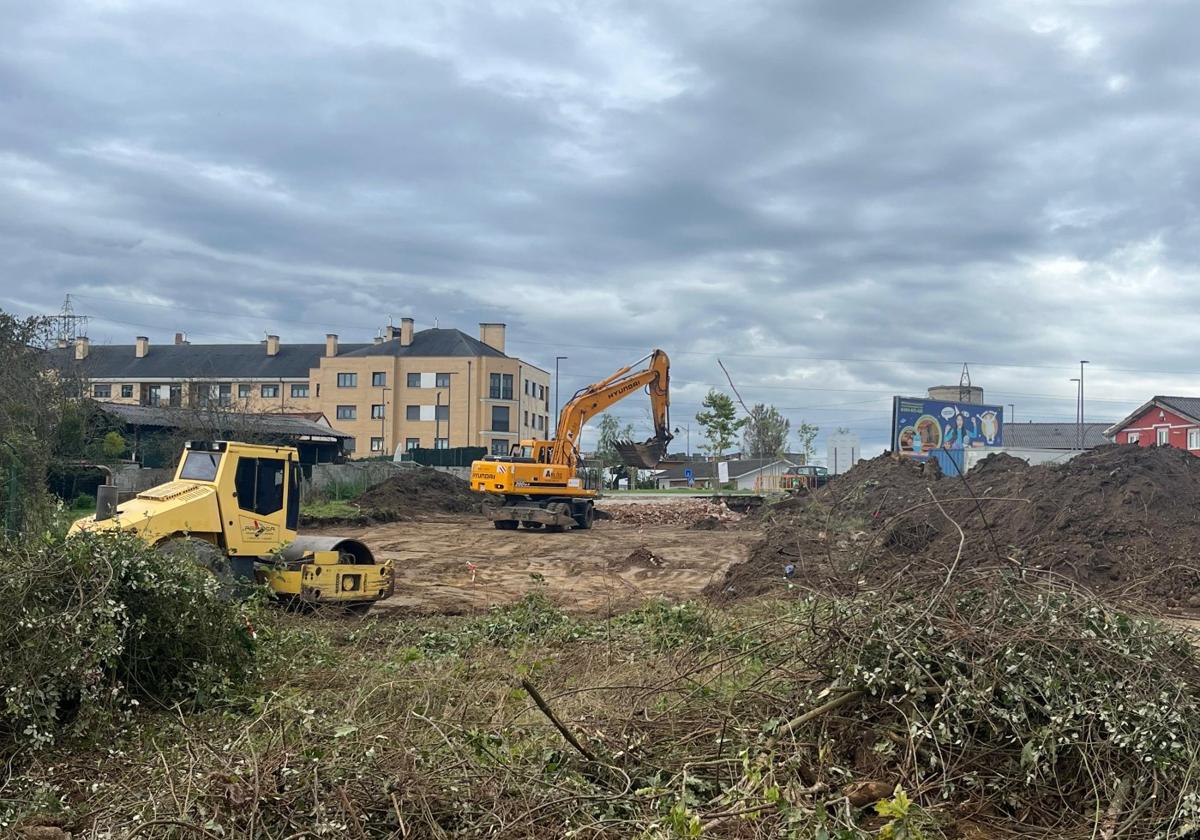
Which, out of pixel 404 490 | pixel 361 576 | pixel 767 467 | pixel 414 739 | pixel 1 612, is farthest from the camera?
pixel 767 467

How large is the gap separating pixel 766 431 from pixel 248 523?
7547 centimetres

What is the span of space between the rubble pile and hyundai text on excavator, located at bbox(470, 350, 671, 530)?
12.1 feet

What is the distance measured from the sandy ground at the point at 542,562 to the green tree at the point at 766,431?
53.1m

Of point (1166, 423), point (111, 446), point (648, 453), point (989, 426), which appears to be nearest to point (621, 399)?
point (648, 453)

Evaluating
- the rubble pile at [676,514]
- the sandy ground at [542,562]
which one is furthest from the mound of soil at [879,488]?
the rubble pile at [676,514]

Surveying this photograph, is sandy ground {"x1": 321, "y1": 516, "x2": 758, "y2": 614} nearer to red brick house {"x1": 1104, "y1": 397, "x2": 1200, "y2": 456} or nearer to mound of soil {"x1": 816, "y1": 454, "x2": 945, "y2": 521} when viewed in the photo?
mound of soil {"x1": 816, "y1": 454, "x2": 945, "y2": 521}

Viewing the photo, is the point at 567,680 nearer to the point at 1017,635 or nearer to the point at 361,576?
the point at 1017,635

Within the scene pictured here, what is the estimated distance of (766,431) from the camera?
85250mm

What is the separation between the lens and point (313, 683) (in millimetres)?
8438

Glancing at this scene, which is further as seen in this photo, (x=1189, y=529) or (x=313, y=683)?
(x=1189, y=529)

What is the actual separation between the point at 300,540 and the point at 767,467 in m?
61.3

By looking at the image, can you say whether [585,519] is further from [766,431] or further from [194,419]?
[766,431]

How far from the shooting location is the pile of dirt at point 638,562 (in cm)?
2128

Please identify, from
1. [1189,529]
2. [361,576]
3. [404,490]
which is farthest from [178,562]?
[404,490]
